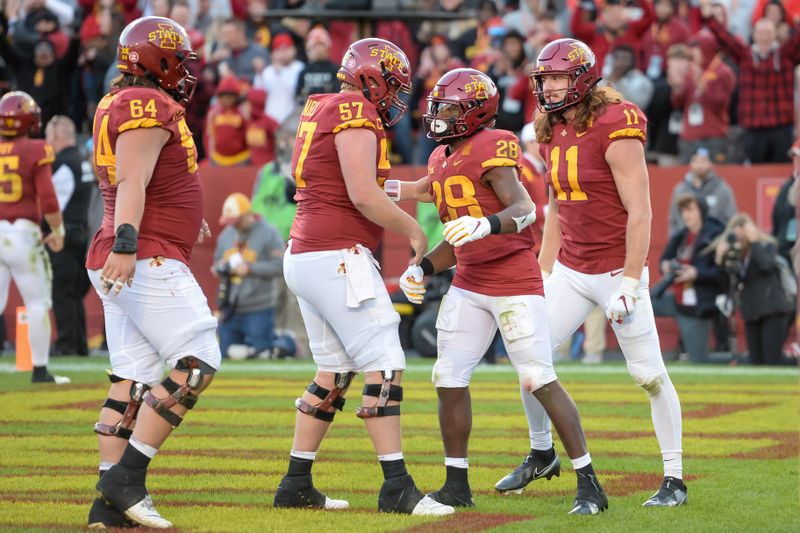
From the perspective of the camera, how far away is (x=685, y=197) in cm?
1526

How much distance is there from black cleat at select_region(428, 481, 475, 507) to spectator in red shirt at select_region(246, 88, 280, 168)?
11.0 m

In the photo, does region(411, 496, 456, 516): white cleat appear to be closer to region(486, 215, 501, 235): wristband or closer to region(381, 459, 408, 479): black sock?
region(381, 459, 408, 479): black sock

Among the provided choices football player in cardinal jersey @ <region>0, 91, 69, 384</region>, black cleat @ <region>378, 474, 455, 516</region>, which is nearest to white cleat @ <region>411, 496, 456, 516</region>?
black cleat @ <region>378, 474, 455, 516</region>

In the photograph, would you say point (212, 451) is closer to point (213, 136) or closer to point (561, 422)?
point (561, 422)

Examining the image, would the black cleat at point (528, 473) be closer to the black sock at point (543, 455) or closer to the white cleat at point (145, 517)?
the black sock at point (543, 455)

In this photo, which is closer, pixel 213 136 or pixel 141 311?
Result: pixel 141 311

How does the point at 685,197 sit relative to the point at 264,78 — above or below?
below

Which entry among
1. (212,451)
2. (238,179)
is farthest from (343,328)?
(238,179)

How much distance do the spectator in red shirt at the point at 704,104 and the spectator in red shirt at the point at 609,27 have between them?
35.3 inches

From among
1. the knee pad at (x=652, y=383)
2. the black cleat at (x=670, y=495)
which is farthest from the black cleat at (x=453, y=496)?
the knee pad at (x=652, y=383)

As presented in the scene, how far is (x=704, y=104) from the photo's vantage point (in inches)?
655

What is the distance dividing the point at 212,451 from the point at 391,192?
2.40m

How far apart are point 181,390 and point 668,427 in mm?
2383

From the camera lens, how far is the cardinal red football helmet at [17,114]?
12.0m
